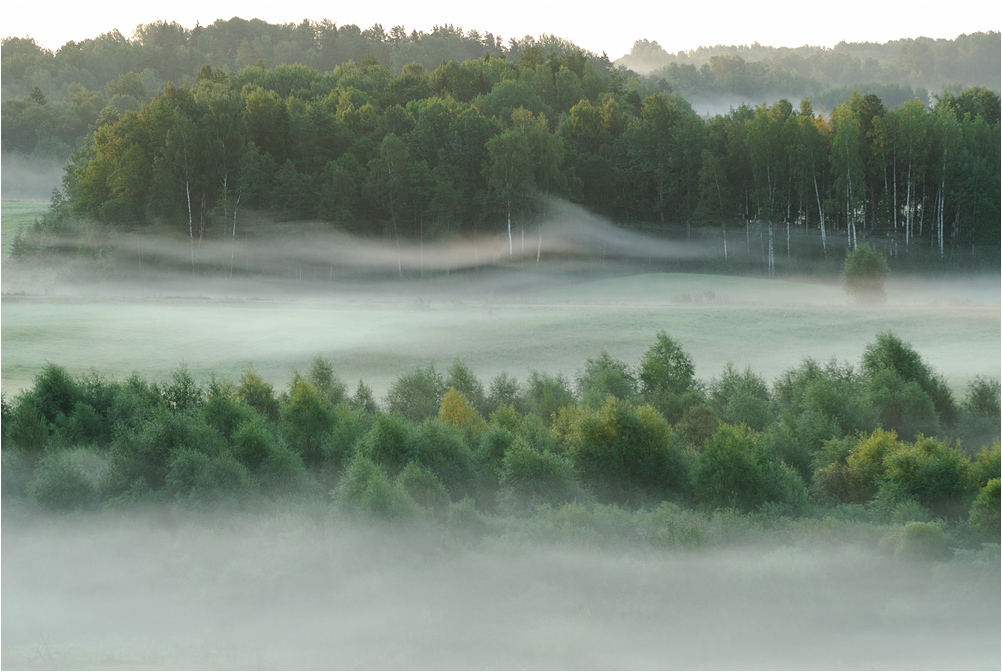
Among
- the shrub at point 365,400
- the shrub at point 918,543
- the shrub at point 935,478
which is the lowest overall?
the shrub at point 918,543

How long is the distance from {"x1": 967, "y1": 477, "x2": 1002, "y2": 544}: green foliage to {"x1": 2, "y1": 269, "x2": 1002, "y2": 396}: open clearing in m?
1.77

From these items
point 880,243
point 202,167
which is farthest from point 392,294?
point 880,243

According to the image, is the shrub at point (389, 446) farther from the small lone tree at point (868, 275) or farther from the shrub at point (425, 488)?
the small lone tree at point (868, 275)

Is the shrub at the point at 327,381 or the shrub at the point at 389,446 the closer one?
the shrub at the point at 389,446

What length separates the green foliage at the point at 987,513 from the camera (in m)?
7.22

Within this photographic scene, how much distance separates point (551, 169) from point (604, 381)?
2147 mm

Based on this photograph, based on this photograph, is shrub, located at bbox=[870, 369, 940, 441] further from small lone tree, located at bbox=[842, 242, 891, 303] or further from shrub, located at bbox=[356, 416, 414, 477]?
shrub, located at bbox=[356, 416, 414, 477]

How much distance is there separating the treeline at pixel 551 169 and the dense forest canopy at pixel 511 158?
0.02 metres

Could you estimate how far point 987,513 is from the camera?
289 inches

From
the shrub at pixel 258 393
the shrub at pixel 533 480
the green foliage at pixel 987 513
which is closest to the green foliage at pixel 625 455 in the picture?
the shrub at pixel 533 480

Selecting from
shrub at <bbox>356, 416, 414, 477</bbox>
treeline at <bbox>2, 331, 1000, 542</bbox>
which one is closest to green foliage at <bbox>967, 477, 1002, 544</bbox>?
treeline at <bbox>2, 331, 1000, 542</bbox>

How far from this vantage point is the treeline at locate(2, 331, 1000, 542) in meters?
7.64

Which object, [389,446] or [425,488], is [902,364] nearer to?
[425,488]

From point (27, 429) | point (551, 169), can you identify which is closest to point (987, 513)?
point (551, 169)
